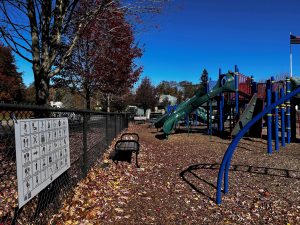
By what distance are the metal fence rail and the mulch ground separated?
23cm

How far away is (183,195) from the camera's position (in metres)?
5.09

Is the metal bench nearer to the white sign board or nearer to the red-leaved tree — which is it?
the white sign board

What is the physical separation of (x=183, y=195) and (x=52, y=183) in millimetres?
2305

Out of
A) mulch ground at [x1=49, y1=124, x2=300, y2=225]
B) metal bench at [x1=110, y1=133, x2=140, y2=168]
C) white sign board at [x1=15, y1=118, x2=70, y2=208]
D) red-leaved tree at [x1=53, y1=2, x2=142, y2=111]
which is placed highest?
red-leaved tree at [x1=53, y1=2, x2=142, y2=111]

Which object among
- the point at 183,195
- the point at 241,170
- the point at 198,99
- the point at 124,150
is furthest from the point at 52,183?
the point at 198,99

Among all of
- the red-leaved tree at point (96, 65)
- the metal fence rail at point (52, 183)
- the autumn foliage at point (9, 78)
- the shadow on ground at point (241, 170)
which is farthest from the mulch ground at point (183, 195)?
the autumn foliage at point (9, 78)

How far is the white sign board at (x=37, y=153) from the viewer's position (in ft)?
8.14

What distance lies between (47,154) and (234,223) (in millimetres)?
2557

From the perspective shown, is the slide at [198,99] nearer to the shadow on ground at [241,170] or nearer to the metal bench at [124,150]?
the metal bench at [124,150]

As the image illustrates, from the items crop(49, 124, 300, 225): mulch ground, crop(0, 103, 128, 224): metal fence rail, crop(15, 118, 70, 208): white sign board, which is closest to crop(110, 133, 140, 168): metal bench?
crop(49, 124, 300, 225): mulch ground

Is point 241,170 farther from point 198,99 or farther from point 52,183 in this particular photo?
point 198,99

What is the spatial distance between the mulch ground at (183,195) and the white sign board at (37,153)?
2.63 feet

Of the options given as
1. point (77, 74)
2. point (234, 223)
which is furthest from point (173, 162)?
point (77, 74)

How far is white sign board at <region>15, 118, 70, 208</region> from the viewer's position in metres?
2.48
